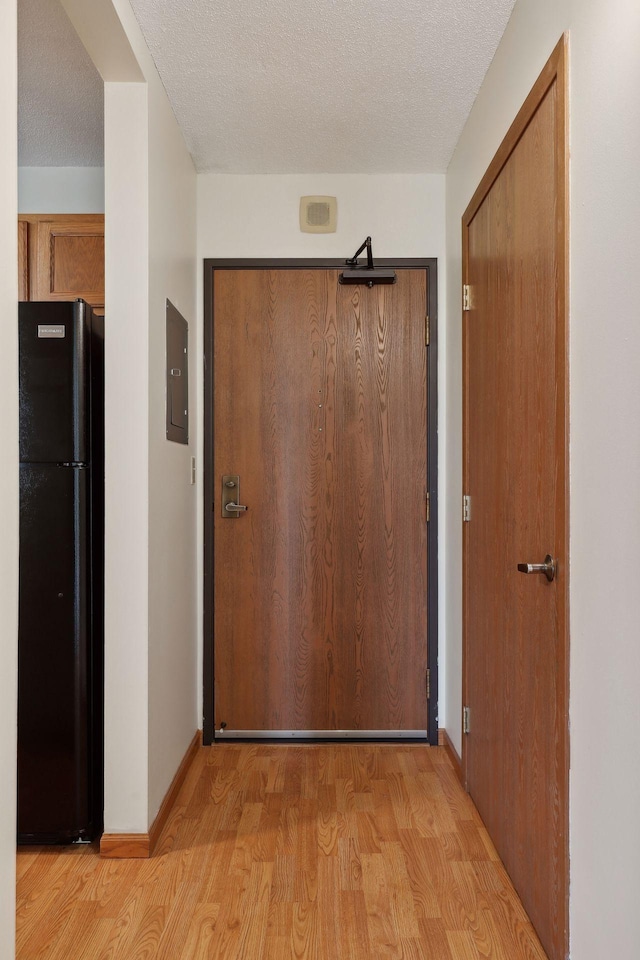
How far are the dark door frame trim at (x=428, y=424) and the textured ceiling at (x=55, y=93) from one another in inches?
28.4

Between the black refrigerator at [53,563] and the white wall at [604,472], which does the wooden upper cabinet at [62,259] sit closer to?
the black refrigerator at [53,563]

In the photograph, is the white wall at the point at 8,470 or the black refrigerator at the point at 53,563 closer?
the white wall at the point at 8,470

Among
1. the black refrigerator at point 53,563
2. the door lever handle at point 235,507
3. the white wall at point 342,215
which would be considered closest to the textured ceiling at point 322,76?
the white wall at point 342,215

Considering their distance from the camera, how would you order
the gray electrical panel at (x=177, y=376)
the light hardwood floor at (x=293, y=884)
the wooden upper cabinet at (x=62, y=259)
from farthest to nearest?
the wooden upper cabinet at (x=62, y=259) → the gray electrical panel at (x=177, y=376) → the light hardwood floor at (x=293, y=884)

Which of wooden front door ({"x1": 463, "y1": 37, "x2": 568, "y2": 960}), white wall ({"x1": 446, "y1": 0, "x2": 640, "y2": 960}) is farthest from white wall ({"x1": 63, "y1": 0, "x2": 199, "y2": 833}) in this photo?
white wall ({"x1": 446, "y1": 0, "x2": 640, "y2": 960})

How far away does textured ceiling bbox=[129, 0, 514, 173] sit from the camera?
2.05m

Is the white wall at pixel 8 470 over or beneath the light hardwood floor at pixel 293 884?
over

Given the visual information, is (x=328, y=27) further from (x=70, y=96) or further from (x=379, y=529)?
(x=379, y=529)

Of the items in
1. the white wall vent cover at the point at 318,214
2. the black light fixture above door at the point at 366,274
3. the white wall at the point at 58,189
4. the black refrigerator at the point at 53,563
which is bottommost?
the black refrigerator at the point at 53,563

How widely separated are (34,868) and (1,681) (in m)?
1.31

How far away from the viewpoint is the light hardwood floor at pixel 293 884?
5.82 ft

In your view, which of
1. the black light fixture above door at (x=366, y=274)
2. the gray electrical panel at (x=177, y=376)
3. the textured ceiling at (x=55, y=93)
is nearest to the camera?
the textured ceiling at (x=55, y=93)

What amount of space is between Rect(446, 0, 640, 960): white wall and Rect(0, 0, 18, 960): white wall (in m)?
1.09

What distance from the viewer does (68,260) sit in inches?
116
